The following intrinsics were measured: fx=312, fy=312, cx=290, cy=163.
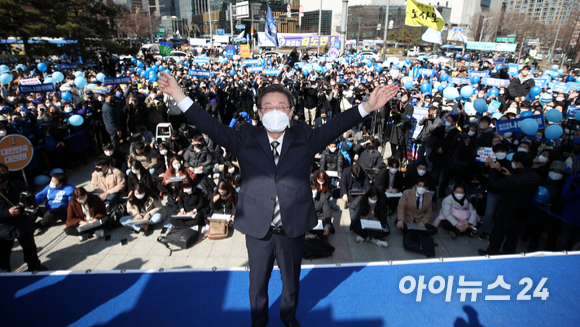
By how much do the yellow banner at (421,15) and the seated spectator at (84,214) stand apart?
12.2 metres

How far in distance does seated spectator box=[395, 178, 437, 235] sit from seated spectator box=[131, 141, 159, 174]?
5458 millimetres

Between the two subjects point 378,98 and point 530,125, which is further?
point 530,125

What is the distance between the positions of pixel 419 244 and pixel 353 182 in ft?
5.55

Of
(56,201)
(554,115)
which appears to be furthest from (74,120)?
(554,115)

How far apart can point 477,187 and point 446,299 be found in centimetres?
373

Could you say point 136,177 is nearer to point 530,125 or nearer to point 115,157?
point 115,157

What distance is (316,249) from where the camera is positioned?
4773 mm

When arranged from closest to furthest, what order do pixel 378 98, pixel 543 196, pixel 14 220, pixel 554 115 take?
1. pixel 378 98
2. pixel 14 220
3. pixel 543 196
4. pixel 554 115

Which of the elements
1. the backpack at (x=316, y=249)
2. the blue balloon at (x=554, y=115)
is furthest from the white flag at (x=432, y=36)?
the backpack at (x=316, y=249)

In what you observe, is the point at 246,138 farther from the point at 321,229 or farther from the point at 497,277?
the point at 321,229

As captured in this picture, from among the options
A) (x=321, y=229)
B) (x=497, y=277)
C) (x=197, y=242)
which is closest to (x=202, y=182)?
(x=197, y=242)

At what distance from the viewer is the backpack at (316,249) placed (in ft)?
15.6

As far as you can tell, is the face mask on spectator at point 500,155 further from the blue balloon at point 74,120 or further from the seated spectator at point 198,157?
the blue balloon at point 74,120

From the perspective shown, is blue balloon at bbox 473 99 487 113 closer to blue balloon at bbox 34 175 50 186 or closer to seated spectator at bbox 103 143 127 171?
seated spectator at bbox 103 143 127 171
